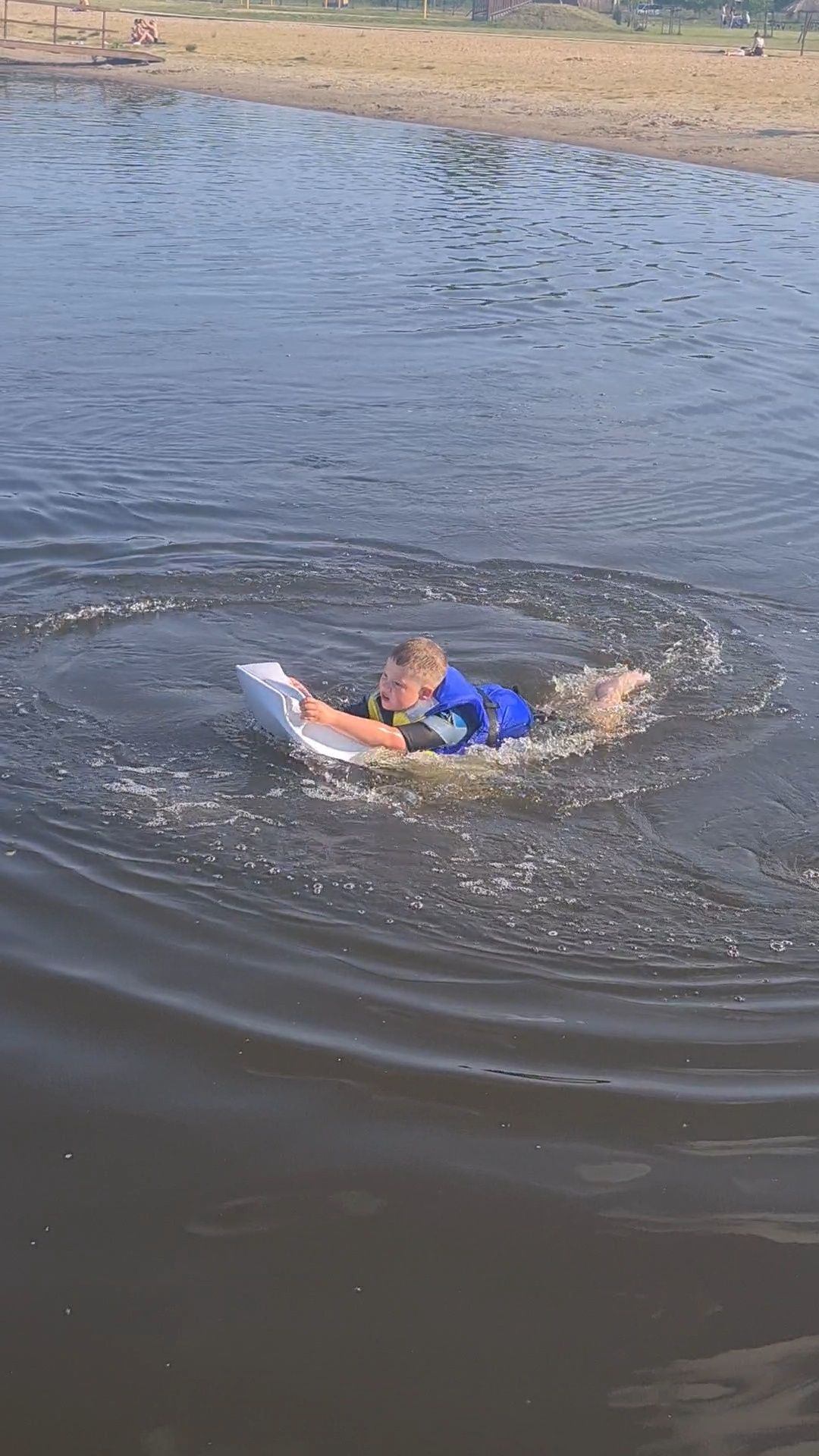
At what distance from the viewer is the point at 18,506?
1042 centimetres

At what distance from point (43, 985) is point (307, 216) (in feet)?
68.1

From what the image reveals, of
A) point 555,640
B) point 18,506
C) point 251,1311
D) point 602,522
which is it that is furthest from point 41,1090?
point 602,522

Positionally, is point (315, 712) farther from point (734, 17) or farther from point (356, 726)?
point (734, 17)

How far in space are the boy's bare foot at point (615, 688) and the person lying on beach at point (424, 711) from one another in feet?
1.58

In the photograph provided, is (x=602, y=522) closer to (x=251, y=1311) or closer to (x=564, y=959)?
(x=564, y=959)

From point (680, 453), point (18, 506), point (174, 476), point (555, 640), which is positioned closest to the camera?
point (555, 640)

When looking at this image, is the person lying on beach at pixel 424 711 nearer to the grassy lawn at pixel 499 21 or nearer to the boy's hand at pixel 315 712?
the boy's hand at pixel 315 712

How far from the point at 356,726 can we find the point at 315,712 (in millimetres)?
247

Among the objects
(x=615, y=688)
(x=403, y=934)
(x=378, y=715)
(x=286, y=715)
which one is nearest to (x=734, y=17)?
(x=615, y=688)

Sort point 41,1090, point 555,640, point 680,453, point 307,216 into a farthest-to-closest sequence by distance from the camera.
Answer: point 307,216 < point 680,453 < point 555,640 < point 41,1090

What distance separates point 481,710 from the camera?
7.43m

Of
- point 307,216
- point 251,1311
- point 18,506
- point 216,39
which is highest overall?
point 216,39

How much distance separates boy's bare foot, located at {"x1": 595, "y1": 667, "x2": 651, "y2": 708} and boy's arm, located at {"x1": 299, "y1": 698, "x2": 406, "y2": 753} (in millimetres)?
1199

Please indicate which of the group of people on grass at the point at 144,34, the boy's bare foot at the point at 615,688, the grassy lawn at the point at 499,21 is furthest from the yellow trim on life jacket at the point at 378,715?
the grassy lawn at the point at 499,21
